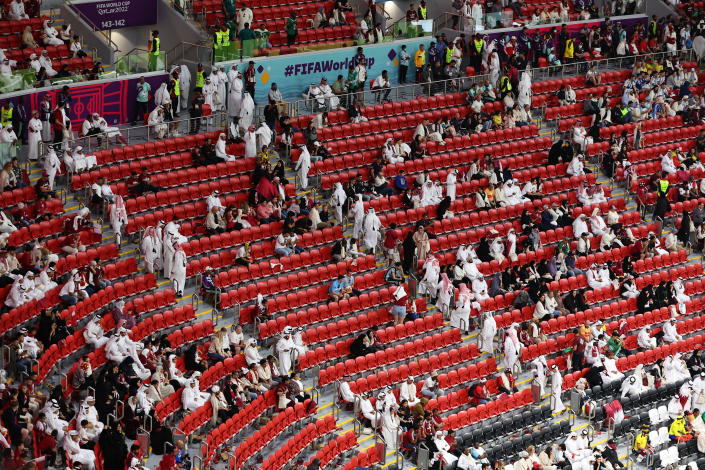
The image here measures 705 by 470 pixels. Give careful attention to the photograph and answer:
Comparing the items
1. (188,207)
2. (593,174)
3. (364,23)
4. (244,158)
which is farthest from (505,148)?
(188,207)

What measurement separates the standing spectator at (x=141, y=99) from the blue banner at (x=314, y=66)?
109 inches

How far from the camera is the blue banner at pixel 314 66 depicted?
1508 inches

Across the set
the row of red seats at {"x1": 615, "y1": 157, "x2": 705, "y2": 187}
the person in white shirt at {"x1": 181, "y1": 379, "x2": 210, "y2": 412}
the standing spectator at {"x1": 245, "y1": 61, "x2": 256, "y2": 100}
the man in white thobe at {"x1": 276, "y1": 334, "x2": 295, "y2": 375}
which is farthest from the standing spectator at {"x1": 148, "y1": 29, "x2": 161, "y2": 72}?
the row of red seats at {"x1": 615, "y1": 157, "x2": 705, "y2": 187}

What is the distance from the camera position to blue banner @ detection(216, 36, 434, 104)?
126 feet

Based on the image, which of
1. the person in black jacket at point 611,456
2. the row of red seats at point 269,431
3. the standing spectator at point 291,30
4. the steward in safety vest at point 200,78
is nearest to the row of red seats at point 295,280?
the row of red seats at point 269,431

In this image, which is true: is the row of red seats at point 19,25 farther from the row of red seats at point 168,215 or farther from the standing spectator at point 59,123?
the row of red seats at point 168,215

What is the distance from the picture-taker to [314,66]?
39250 millimetres

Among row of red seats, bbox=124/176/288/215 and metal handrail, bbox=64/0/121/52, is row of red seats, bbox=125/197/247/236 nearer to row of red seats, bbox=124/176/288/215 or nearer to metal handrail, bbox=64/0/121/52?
row of red seats, bbox=124/176/288/215

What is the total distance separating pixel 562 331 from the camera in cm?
3412

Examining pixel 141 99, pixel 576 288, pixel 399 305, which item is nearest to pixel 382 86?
pixel 141 99

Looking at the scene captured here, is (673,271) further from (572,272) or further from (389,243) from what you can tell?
(389,243)

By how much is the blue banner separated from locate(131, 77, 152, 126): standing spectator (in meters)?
2.77

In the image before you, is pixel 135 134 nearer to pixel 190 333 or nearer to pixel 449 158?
pixel 190 333

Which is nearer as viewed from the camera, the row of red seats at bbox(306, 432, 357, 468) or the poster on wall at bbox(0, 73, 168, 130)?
the row of red seats at bbox(306, 432, 357, 468)
